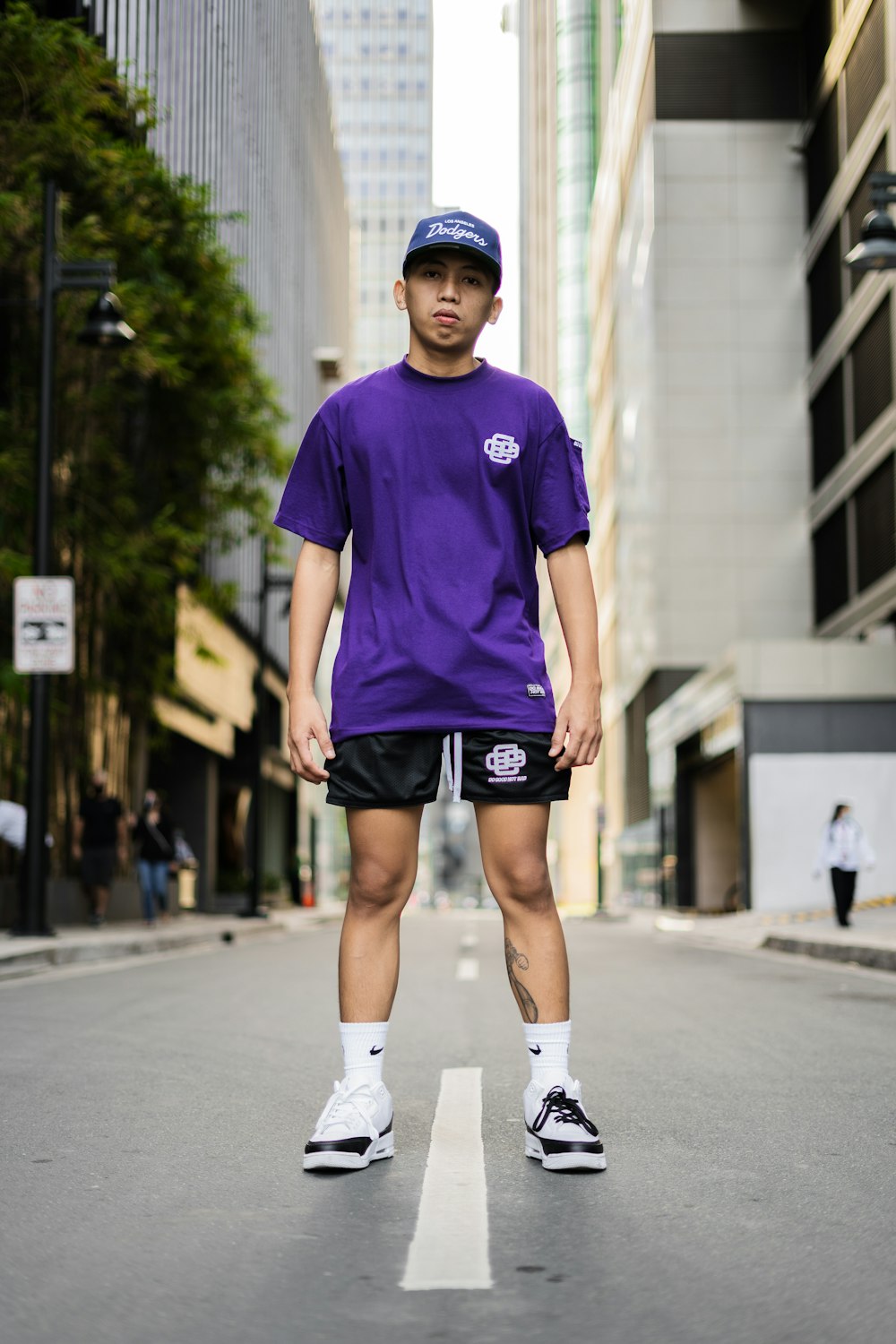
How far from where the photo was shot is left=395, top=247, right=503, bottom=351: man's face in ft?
12.0

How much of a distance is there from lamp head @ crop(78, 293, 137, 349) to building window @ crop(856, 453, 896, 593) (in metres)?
22.7

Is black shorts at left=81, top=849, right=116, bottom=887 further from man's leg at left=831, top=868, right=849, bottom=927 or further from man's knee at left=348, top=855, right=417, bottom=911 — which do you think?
man's knee at left=348, top=855, right=417, bottom=911

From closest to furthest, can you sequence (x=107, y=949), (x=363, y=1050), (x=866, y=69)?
(x=363, y=1050)
(x=107, y=949)
(x=866, y=69)

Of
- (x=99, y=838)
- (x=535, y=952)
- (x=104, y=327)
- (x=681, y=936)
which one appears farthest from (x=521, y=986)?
(x=681, y=936)

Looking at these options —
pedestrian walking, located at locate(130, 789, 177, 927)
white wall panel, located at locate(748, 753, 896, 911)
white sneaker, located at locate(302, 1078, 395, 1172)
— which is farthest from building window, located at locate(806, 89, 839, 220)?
white sneaker, located at locate(302, 1078, 395, 1172)

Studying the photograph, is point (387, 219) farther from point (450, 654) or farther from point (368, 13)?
point (450, 654)

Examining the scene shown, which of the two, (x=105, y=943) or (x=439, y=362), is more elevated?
(x=439, y=362)

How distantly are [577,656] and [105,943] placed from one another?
34.9ft

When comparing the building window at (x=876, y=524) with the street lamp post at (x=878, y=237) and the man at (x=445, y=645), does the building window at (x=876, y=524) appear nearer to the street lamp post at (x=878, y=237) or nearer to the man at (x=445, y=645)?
the street lamp post at (x=878, y=237)

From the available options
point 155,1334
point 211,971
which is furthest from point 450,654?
point 211,971

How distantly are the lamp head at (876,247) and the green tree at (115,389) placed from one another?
24.1 ft

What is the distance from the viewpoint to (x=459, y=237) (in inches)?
143

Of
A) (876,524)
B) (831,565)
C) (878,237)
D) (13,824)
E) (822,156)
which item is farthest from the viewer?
(822,156)

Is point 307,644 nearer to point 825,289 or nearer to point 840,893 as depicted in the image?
point 840,893
